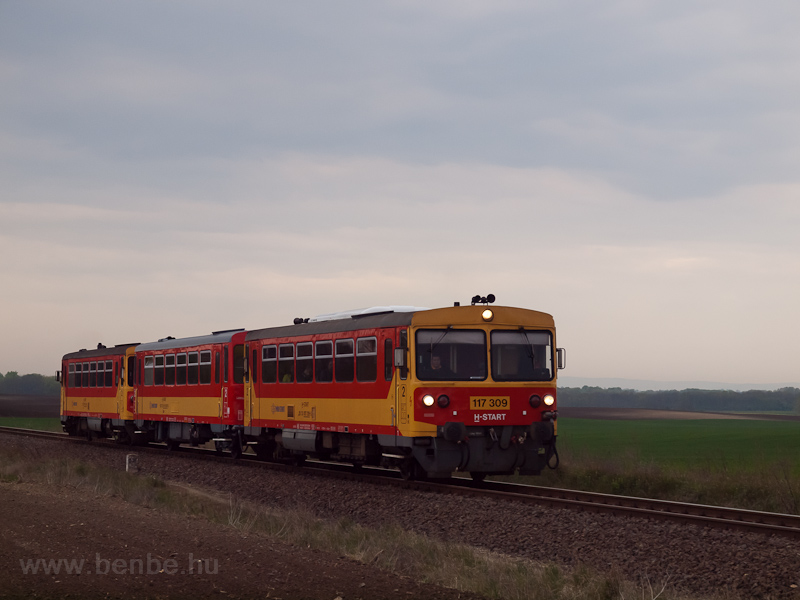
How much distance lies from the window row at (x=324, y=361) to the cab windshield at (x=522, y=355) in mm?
2038

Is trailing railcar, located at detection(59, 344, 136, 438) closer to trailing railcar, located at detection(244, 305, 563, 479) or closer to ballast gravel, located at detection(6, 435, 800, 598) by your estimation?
ballast gravel, located at detection(6, 435, 800, 598)

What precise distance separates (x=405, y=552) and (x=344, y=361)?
7.54m

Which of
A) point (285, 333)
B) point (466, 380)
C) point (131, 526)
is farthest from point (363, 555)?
Answer: point (285, 333)

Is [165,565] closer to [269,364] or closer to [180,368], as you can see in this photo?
[269,364]

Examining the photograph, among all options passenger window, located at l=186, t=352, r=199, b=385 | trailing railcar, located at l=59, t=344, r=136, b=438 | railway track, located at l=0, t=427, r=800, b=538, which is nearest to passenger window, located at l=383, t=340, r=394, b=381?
railway track, located at l=0, t=427, r=800, b=538

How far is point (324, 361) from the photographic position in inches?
782

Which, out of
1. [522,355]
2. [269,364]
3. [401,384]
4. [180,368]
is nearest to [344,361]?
[401,384]

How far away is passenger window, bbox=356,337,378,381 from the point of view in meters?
18.0

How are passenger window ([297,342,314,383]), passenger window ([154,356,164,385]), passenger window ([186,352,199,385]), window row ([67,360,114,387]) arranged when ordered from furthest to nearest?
window row ([67,360,114,387]) < passenger window ([154,356,164,385]) < passenger window ([186,352,199,385]) < passenger window ([297,342,314,383])

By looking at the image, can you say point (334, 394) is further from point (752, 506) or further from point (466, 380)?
point (752, 506)

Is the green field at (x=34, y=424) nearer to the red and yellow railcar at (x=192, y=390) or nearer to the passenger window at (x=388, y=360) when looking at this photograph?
the red and yellow railcar at (x=192, y=390)

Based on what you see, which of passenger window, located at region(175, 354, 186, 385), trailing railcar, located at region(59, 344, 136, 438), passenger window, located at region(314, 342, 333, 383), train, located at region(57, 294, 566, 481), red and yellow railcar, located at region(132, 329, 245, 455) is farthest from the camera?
trailing railcar, located at region(59, 344, 136, 438)

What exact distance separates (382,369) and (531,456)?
3.24 m

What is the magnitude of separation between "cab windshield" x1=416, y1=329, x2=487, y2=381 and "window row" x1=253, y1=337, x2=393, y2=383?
80 centimetres
